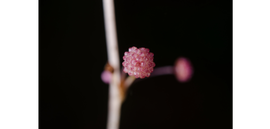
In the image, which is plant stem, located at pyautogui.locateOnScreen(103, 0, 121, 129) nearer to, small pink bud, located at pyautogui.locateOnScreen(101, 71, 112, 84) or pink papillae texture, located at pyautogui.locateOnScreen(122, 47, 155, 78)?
small pink bud, located at pyautogui.locateOnScreen(101, 71, 112, 84)

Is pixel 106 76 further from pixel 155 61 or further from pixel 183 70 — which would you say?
pixel 183 70

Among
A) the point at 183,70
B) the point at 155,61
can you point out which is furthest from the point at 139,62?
the point at 183,70

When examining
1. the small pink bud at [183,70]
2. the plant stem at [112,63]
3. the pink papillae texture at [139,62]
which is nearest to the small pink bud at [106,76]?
the plant stem at [112,63]

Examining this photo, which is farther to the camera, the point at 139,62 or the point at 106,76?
the point at 106,76

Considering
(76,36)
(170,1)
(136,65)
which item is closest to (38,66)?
(76,36)

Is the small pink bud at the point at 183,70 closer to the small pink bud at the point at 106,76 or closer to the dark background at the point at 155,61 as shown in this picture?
the dark background at the point at 155,61
